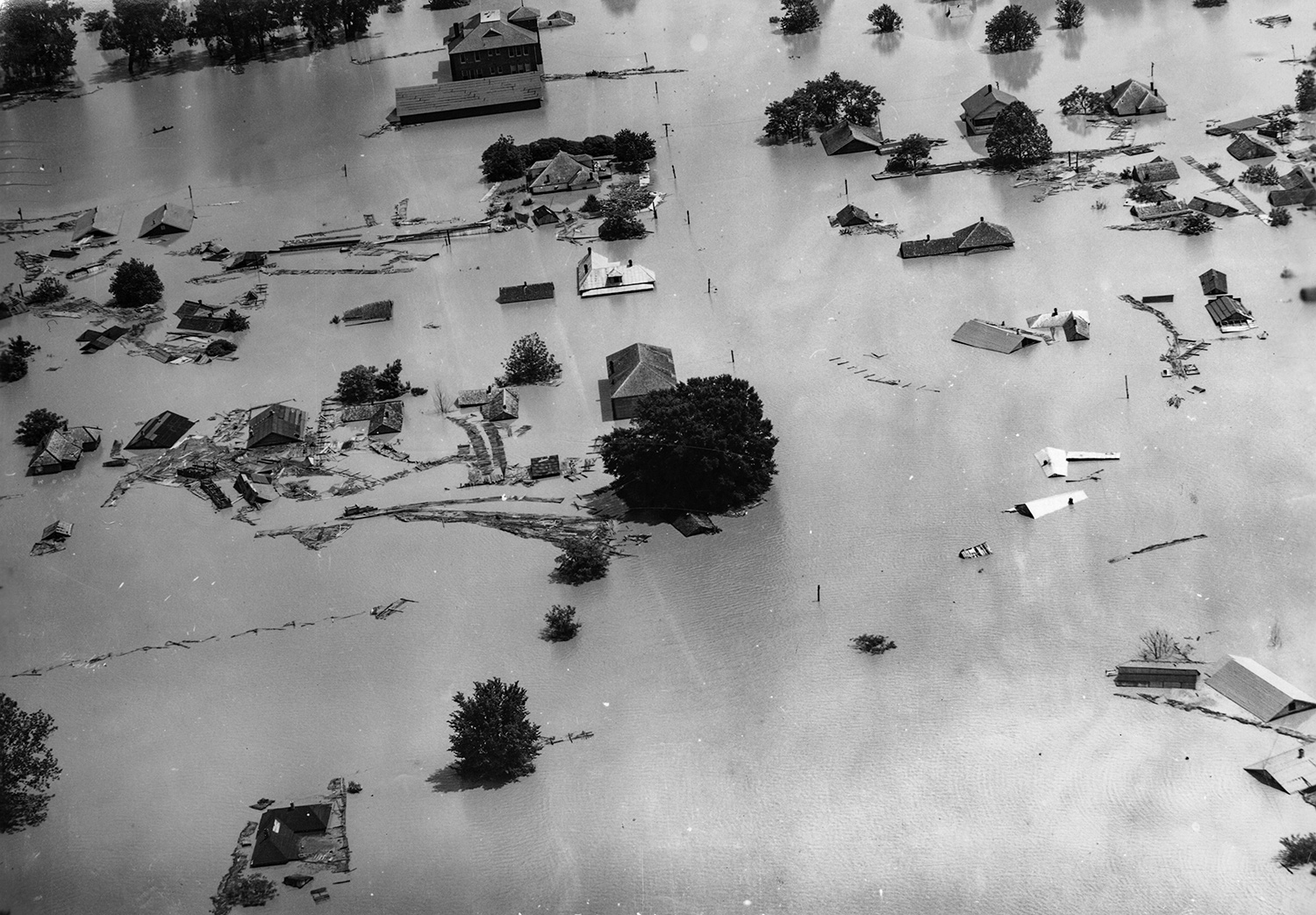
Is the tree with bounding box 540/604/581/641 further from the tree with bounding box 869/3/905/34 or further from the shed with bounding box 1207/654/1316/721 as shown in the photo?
the tree with bounding box 869/3/905/34

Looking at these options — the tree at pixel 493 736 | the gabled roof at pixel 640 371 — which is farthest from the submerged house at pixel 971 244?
the tree at pixel 493 736

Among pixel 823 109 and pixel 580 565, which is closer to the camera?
pixel 580 565

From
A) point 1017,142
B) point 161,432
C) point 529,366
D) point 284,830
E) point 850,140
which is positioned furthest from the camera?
point 850,140

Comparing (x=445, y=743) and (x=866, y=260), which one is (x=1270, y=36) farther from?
(x=445, y=743)

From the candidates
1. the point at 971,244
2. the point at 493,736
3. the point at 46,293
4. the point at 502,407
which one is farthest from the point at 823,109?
the point at 493,736

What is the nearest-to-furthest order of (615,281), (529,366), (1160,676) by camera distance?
1. (1160,676)
2. (529,366)
3. (615,281)

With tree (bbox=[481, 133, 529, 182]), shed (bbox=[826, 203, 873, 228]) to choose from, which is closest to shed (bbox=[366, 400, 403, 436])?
shed (bbox=[826, 203, 873, 228])

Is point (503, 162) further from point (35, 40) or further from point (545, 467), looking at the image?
point (35, 40)
